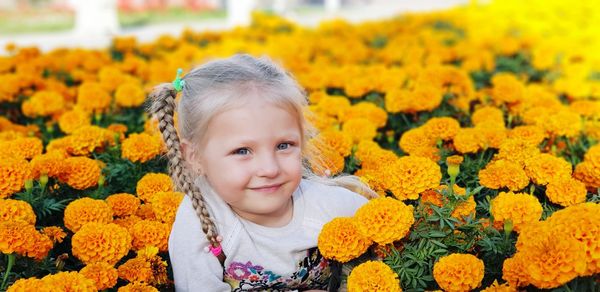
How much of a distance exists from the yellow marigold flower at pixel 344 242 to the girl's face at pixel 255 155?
0.21 m

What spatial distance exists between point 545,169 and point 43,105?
2.55m

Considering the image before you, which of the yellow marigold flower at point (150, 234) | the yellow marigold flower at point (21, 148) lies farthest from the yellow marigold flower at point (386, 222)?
the yellow marigold flower at point (21, 148)

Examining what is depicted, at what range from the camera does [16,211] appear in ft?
7.57

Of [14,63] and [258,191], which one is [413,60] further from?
[258,191]

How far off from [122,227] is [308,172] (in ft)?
2.49

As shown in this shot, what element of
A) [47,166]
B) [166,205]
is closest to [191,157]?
[166,205]

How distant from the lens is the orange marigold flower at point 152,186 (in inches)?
105

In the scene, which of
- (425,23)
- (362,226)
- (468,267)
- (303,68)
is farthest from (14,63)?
(425,23)

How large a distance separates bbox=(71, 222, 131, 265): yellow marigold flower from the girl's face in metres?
0.36

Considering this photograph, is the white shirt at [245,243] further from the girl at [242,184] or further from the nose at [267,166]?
the nose at [267,166]

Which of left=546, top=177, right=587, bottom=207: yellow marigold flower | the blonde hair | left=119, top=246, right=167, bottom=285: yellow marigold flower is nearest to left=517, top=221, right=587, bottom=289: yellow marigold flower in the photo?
left=546, top=177, right=587, bottom=207: yellow marigold flower

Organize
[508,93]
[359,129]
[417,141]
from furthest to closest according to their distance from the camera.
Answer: [508,93], [359,129], [417,141]

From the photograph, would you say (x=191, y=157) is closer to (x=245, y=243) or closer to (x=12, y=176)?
(x=245, y=243)

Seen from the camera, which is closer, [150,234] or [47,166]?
[150,234]
